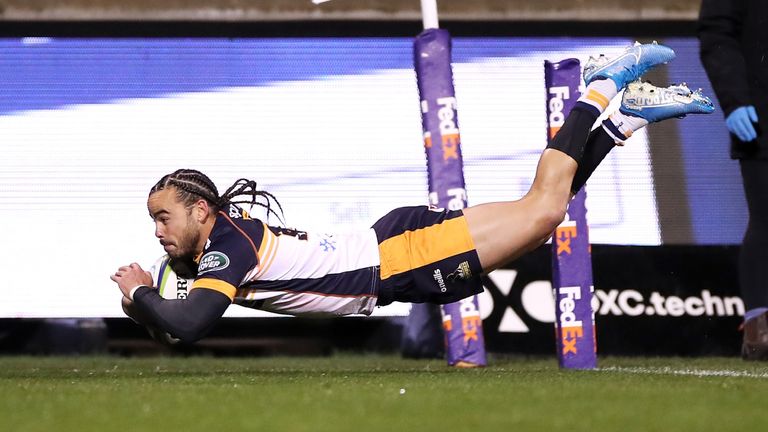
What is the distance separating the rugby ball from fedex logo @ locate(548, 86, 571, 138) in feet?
6.29

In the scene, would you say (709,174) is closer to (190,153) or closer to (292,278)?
(190,153)

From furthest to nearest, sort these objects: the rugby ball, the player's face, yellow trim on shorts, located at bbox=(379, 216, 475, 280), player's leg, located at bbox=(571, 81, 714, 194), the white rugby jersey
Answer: player's leg, located at bbox=(571, 81, 714, 194)
the rugby ball
yellow trim on shorts, located at bbox=(379, 216, 475, 280)
the player's face
the white rugby jersey

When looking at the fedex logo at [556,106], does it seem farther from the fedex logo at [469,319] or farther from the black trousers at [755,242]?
the black trousers at [755,242]

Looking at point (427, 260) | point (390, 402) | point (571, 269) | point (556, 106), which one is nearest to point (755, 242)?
point (571, 269)

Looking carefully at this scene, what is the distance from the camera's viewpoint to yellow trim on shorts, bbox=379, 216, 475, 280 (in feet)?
16.7

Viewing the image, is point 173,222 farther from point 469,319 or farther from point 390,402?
point 469,319

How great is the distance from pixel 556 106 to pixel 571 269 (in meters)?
0.81

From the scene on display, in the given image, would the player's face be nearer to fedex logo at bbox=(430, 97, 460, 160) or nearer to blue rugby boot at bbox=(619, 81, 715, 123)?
fedex logo at bbox=(430, 97, 460, 160)

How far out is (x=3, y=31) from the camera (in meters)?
8.48

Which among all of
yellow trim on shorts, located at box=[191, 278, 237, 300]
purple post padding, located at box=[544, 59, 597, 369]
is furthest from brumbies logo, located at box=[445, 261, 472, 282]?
yellow trim on shorts, located at box=[191, 278, 237, 300]

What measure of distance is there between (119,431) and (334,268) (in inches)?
83.5

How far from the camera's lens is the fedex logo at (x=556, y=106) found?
5.83m

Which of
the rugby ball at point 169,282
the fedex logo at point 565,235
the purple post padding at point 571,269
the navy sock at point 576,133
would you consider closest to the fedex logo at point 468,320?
Result: the purple post padding at point 571,269

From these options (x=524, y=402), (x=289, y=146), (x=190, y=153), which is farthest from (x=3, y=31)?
(x=524, y=402)
